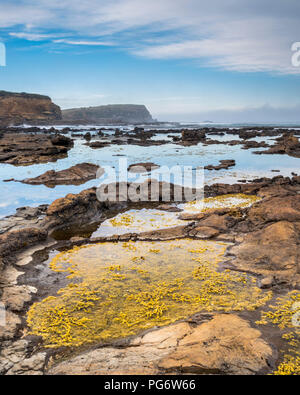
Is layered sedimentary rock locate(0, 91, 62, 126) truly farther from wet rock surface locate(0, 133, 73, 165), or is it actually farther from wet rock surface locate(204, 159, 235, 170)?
wet rock surface locate(204, 159, 235, 170)

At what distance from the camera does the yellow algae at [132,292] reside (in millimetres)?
8461

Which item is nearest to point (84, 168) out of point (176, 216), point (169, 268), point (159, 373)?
point (176, 216)

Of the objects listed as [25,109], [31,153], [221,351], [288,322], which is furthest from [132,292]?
[25,109]

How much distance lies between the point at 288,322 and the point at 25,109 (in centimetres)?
16234

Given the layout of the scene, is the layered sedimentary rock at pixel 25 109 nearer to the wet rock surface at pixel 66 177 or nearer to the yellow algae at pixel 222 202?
the wet rock surface at pixel 66 177

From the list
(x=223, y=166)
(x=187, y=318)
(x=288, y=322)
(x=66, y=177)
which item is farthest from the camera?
(x=223, y=166)

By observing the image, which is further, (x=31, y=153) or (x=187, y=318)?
(x=31, y=153)

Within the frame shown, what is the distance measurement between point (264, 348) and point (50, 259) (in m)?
9.32

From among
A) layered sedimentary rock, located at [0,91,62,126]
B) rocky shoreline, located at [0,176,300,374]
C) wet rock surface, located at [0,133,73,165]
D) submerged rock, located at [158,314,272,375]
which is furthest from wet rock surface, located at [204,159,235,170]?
layered sedimentary rock, located at [0,91,62,126]

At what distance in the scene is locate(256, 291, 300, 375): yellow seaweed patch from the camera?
21.2 ft

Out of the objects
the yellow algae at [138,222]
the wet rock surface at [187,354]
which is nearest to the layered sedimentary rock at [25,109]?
the yellow algae at [138,222]

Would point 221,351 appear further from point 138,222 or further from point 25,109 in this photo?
point 25,109

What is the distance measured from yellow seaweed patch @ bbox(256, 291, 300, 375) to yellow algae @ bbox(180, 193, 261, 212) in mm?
10912

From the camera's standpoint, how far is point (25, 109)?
149 meters
